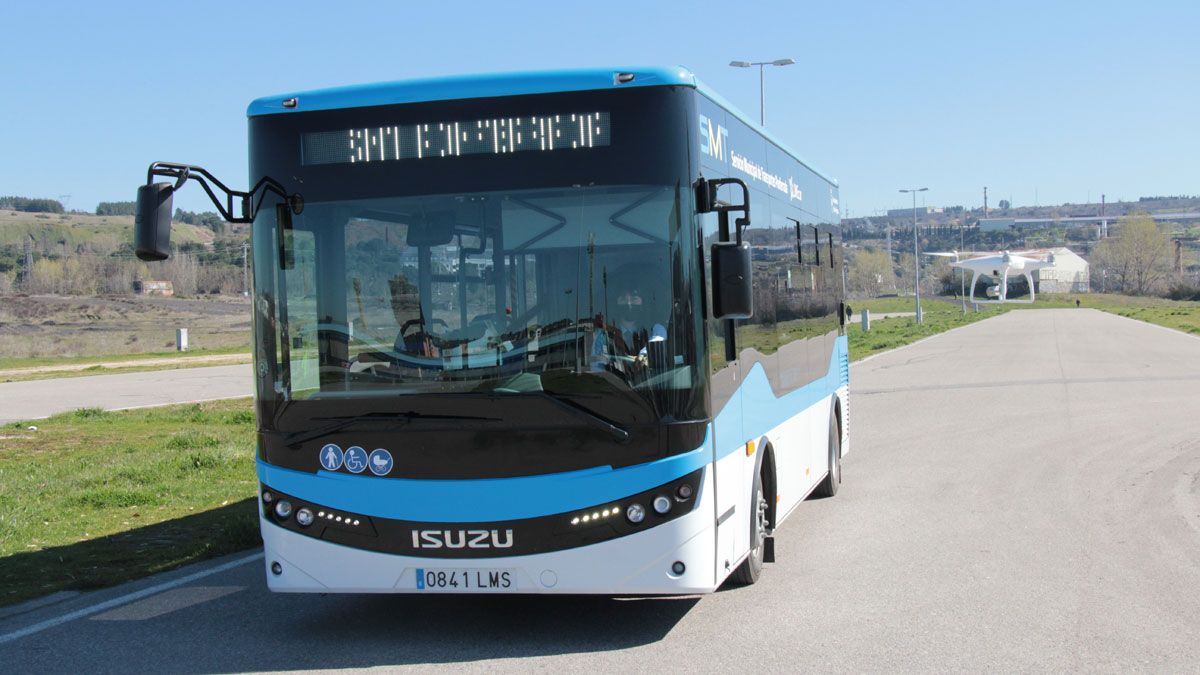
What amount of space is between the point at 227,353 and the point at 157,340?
1292 cm

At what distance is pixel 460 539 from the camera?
6461mm

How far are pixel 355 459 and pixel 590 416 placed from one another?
125 centimetres

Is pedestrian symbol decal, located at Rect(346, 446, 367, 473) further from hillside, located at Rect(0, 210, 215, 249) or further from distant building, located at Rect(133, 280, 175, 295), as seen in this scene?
hillside, located at Rect(0, 210, 215, 249)

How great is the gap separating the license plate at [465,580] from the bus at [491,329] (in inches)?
0.5

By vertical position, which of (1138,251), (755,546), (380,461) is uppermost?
(1138,251)

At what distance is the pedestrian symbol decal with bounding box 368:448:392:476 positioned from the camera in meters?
6.57

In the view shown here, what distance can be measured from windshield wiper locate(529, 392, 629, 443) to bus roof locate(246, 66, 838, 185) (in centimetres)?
157

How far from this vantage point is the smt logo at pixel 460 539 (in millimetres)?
6434

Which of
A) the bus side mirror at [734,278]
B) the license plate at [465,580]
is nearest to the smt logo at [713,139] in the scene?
the bus side mirror at [734,278]

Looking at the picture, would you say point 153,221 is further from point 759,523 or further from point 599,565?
point 759,523

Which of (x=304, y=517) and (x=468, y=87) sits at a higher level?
(x=468, y=87)

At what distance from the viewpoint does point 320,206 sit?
266 inches

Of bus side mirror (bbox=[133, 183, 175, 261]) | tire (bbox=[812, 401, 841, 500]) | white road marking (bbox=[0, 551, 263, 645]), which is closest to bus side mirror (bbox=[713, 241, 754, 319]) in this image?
bus side mirror (bbox=[133, 183, 175, 261])

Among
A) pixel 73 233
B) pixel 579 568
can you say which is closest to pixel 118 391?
pixel 579 568
